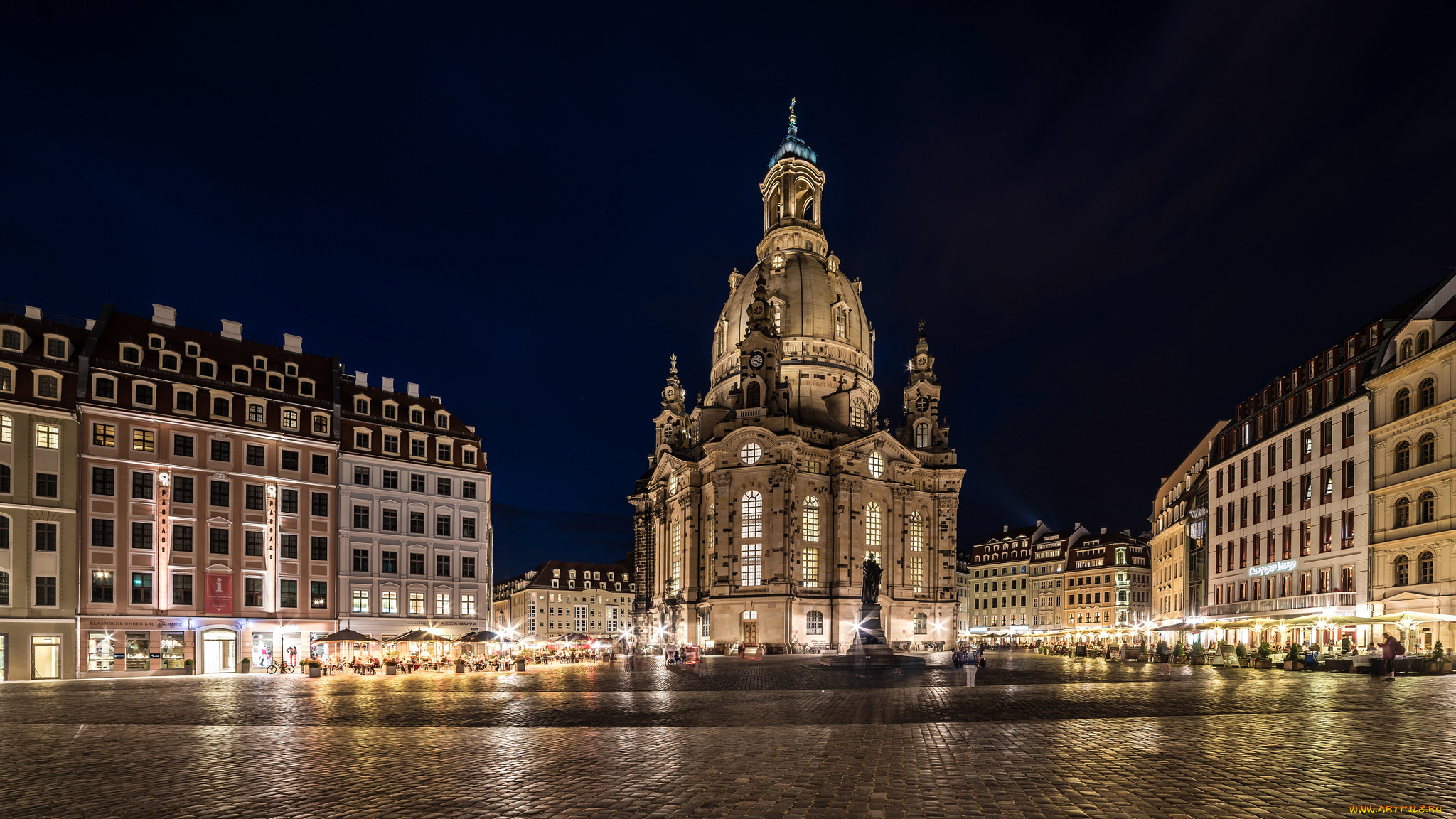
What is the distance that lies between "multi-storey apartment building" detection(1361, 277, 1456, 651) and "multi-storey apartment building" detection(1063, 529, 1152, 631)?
89107 millimetres

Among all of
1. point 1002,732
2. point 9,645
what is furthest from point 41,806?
point 9,645

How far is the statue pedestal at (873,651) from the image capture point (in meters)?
46.6

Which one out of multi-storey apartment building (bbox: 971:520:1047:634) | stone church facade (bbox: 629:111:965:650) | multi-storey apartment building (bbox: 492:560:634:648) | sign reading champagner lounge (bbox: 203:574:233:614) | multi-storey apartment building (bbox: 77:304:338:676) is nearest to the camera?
multi-storey apartment building (bbox: 77:304:338:676)

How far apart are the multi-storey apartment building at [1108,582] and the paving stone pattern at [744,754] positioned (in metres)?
115

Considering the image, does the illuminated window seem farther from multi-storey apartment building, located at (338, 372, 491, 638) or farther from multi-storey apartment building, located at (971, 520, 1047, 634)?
multi-storey apartment building, located at (971, 520, 1047, 634)

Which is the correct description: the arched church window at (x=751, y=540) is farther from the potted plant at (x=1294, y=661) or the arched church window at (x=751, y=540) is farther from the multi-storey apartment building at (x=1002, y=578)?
the multi-storey apartment building at (x=1002, y=578)

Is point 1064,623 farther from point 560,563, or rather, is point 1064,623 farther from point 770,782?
point 770,782

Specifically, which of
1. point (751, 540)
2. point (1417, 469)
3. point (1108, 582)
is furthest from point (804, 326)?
point (1108, 582)

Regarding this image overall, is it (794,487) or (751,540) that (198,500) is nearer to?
(751,540)

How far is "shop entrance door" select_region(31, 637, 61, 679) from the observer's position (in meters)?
47.4

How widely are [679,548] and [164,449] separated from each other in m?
54.3

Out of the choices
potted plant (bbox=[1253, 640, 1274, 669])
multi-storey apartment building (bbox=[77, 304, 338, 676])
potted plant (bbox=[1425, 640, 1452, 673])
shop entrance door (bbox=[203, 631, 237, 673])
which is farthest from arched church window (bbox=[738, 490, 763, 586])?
potted plant (bbox=[1425, 640, 1452, 673])

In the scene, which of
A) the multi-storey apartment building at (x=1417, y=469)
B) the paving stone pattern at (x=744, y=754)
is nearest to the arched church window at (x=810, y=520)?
the multi-storey apartment building at (x=1417, y=469)

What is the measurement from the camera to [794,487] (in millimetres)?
88000
